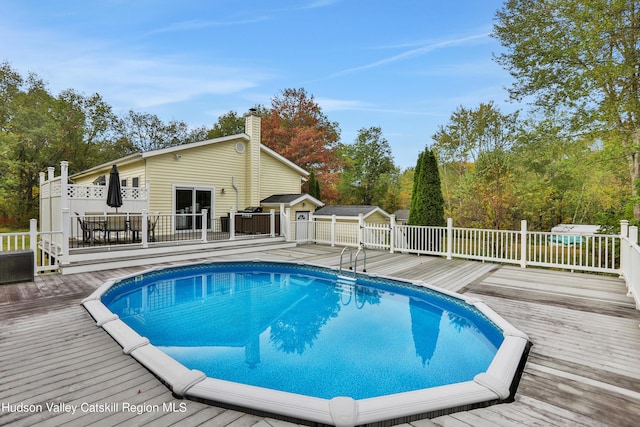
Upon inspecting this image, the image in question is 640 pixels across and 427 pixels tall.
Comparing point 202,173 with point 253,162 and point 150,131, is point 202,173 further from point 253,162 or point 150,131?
point 150,131

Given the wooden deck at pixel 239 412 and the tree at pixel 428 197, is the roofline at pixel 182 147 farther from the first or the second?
the tree at pixel 428 197

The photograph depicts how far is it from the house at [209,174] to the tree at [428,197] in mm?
7126

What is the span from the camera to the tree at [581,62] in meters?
10.4

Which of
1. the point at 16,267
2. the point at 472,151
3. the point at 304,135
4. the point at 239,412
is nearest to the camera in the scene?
the point at 239,412

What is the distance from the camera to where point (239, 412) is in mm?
2291

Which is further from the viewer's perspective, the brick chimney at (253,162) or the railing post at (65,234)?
the brick chimney at (253,162)

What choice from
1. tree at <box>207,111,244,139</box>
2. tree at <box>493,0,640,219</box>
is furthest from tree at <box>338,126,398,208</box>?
tree at <box>493,0,640,219</box>

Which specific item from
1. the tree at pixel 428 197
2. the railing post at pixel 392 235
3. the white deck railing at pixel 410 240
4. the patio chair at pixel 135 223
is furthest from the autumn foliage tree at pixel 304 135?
the patio chair at pixel 135 223

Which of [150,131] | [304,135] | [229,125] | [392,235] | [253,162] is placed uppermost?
[229,125]

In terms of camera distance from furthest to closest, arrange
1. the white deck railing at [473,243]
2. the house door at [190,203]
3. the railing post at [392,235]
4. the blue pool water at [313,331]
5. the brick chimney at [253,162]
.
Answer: the brick chimney at [253,162], the house door at [190,203], the railing post at [392,235], the white deck railing at [473,243], the blue pool water at [313,331]

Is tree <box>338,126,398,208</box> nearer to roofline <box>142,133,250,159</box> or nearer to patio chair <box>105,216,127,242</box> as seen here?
roofline <box>142,133,250,159</box>

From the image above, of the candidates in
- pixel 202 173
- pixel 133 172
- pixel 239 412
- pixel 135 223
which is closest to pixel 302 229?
pixel 202 173

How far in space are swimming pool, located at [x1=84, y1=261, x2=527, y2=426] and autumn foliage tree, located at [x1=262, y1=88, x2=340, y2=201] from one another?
55.1ft

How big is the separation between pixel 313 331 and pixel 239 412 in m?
2.63
